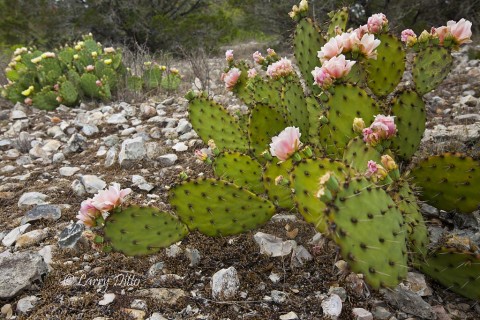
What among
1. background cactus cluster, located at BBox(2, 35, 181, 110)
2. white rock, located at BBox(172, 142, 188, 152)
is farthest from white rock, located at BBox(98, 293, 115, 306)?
background cactus cluster, located at BBox(2, 35, 181, 110)

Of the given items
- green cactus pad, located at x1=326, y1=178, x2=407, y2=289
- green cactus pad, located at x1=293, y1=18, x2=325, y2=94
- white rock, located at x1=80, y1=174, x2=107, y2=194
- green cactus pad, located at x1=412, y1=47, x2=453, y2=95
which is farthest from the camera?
white rock, located at x1=80, y1=174, x2=107, y2=194

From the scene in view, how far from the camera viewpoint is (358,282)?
1.73 metres

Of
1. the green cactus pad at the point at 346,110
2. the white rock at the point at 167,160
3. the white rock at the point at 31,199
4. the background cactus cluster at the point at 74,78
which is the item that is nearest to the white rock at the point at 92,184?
the white rock at the point at 31,199

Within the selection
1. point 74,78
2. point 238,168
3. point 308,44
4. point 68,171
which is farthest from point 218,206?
point 74,78

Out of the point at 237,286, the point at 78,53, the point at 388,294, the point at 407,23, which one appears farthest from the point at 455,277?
the point at 407,23

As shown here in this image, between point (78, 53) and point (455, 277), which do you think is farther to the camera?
point (78, 53)

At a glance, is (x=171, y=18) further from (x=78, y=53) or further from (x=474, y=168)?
→ (x=474, y=168)

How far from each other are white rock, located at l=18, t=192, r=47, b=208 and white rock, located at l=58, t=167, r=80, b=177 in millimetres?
429

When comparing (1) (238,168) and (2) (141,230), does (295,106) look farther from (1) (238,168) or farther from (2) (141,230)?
(2) (141,230)

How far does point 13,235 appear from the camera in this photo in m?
2.32

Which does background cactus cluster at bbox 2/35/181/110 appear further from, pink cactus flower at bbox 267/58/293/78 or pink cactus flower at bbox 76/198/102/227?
pink cactus flower at bbox 76/198/102/227

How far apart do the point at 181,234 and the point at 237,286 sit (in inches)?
13.4

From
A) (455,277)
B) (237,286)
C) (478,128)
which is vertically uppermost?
(478,128)

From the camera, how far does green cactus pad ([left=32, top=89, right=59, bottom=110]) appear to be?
4.76 meters
